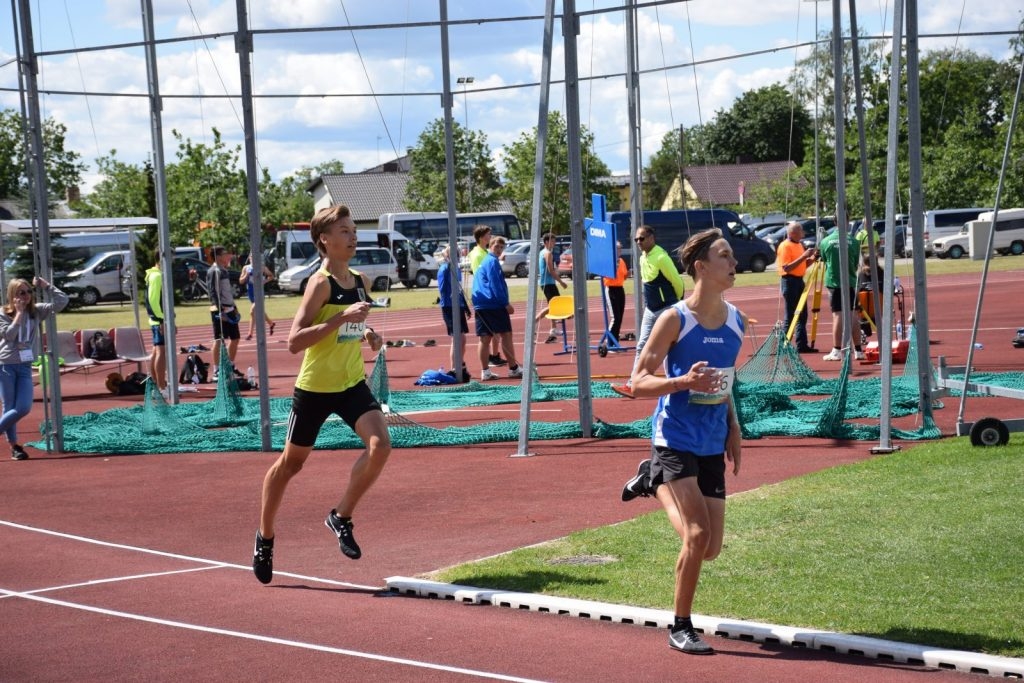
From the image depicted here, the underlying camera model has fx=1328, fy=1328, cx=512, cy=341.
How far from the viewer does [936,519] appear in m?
8.57

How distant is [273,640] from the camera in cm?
677

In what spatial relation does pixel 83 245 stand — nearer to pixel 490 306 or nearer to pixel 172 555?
pixel 490 306

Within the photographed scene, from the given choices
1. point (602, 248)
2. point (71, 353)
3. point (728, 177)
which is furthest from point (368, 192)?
point (602, 248)

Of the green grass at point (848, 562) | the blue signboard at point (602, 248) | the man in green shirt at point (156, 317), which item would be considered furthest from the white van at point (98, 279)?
the green grass at point (848, 562)

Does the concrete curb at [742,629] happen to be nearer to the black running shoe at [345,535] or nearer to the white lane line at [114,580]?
the black running shoe at [345,535]

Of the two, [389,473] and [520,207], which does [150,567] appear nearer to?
[389,473]

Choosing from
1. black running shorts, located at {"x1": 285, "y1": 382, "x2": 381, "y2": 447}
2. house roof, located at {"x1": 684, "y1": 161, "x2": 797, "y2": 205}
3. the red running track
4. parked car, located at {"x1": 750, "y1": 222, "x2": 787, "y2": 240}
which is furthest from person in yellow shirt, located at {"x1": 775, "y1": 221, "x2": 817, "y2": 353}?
house roof, located at {"x1": 684, "y1": 161, "x2": 797, "y2": 205}

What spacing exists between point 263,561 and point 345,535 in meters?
0.51

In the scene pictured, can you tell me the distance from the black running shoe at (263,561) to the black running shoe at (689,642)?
2.74 meters

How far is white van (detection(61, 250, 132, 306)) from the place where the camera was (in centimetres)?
5125

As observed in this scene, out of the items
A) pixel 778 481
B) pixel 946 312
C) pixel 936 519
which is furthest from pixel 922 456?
pixel 946 312

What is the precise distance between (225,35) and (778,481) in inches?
272

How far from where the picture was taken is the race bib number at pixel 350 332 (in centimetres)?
783

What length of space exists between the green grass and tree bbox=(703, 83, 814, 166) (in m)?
113
